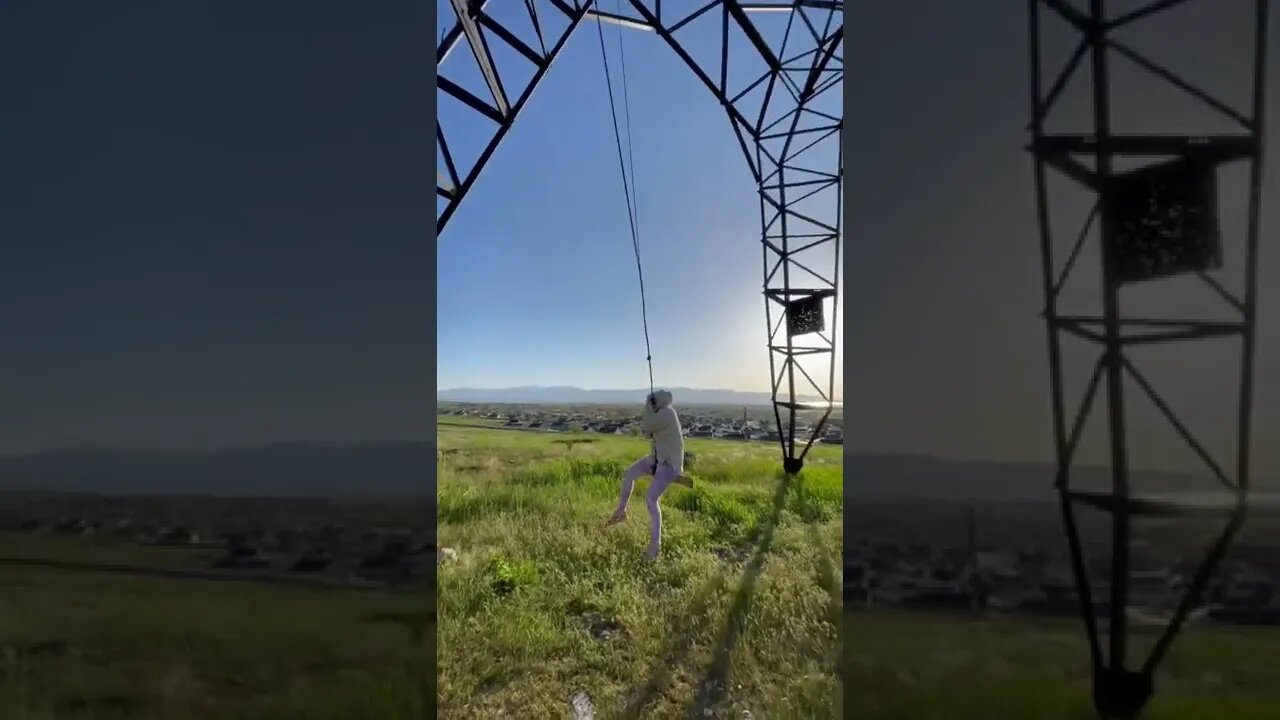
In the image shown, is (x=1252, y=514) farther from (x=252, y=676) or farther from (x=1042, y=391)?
(x=252, y=676)

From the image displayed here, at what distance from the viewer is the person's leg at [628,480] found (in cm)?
330

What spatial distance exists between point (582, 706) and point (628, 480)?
50.8 inches

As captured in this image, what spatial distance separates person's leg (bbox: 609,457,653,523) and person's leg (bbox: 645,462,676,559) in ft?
0.27

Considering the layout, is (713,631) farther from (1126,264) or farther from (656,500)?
(1126,264)

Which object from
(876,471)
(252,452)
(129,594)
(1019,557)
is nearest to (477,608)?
(252,452)

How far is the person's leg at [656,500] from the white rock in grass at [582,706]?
Answer: 901 millimetres

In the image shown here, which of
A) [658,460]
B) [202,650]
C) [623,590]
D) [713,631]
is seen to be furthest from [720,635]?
[202,650]

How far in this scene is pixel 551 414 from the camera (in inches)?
167

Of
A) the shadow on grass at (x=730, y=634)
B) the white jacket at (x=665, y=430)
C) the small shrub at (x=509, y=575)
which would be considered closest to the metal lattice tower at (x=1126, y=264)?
the shadow on grass at (x=730, y=634)

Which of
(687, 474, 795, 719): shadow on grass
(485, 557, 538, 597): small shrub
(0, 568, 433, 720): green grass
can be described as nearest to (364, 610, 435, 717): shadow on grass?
(0, 568, 433, 720): green grass

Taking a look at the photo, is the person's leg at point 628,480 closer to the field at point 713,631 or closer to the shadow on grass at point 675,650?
the field at point 713,631

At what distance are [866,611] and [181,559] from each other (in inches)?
131

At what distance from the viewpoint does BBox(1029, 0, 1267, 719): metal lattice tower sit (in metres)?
1.87

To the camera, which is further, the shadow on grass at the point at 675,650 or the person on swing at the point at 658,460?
the person on swing at the point at 658,460
